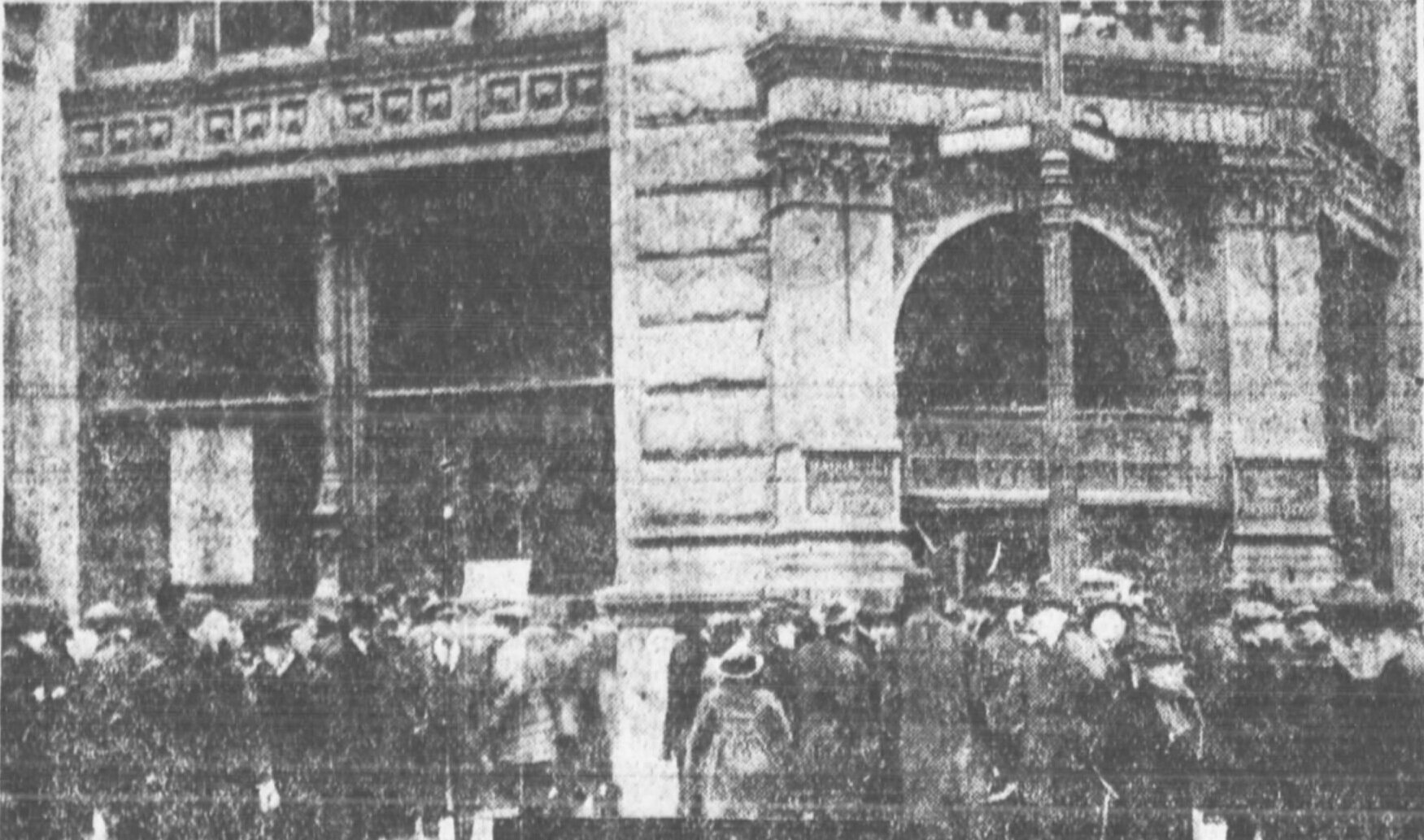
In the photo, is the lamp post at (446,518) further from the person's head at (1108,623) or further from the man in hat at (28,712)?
the person's head at (1108,623)

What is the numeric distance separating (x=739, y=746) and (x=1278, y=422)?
1.96 metres

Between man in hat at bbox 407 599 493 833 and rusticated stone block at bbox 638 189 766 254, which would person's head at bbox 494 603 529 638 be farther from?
rusticated stone block at bbox 638 189 766 254

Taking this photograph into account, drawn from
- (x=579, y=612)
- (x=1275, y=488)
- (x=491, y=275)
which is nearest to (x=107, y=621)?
(x=579, y=612)

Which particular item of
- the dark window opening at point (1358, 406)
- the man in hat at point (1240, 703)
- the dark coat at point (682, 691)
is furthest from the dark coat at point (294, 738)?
the dark window opening at point (1358, 406)

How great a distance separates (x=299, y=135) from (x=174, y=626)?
167 centimetres

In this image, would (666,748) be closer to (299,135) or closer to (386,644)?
(386,644)

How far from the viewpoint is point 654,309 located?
22.3ft

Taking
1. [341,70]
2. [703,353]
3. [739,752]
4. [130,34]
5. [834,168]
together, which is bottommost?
[739,752]

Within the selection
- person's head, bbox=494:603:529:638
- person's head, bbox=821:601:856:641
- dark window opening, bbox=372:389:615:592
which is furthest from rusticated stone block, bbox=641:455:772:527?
person's head, bbox=494:603:529:638

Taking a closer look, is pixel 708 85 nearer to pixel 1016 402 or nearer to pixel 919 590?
pixel 1016 402

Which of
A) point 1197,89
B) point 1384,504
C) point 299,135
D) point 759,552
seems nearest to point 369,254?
point 299,135

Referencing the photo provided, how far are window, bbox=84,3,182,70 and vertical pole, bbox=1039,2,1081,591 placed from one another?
2.90 meters

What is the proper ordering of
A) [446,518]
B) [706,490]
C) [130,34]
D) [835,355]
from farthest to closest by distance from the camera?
[130,34], [446,518], [706,490], [835,355]

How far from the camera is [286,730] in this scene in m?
6.60
